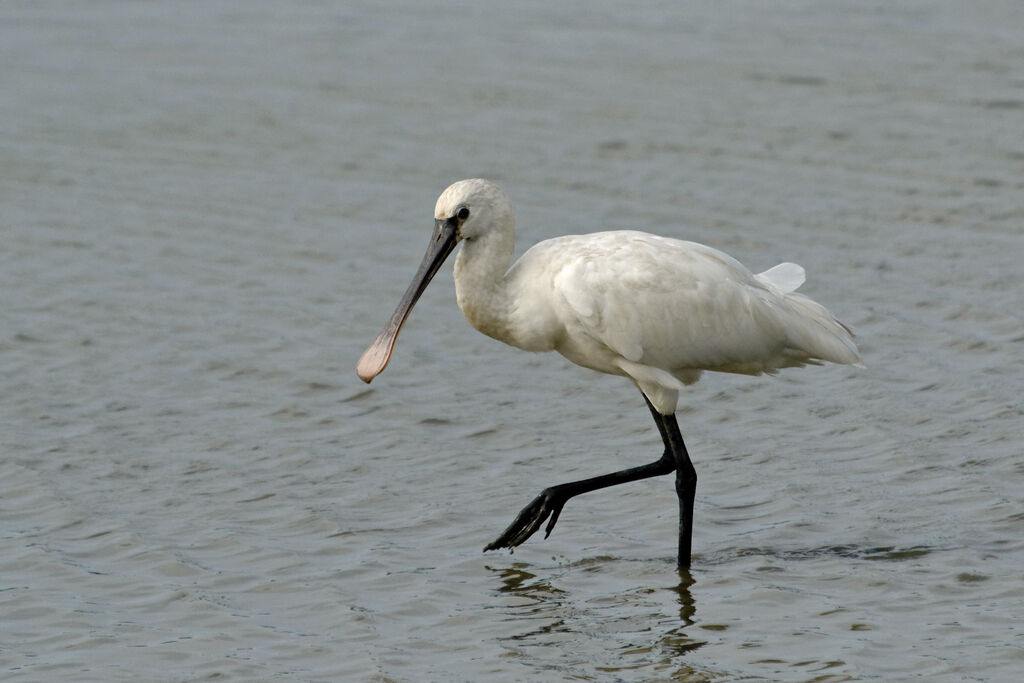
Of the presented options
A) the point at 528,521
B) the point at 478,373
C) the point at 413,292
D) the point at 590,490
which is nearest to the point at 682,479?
the point at 590,490

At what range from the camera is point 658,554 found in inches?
307

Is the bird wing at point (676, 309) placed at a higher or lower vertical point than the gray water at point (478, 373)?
higher

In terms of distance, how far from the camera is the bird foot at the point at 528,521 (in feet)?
25.4

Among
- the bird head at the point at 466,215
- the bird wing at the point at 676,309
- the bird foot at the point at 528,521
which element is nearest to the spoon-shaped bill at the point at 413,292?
the bird head at the point at 466,215

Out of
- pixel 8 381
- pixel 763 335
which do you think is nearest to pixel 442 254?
pixel 763 335

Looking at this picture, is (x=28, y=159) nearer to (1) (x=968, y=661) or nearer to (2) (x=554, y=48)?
(2) (x=554, y=48)

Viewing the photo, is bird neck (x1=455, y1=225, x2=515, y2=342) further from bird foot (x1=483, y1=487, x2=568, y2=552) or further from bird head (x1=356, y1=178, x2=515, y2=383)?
bird foot (x1=483, y1=487, x2=568, y2=552)

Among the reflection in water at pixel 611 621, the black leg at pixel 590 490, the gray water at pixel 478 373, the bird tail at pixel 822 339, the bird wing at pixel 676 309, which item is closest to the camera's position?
the reflection in water at pixel 611 621

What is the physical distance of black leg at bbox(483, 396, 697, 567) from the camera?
25.3 feet

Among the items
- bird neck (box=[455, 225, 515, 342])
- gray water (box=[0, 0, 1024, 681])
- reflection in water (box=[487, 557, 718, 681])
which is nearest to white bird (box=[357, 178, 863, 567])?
bird neck (box=[455, 225, 515, 342])

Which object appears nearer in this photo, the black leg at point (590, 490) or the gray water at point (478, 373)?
the gray water at point (478, 373)

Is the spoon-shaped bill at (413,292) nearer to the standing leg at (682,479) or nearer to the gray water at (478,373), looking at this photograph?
the gray water at (478,373)

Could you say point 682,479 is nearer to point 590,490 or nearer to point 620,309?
point 590,490

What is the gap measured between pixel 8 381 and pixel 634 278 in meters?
4.25
